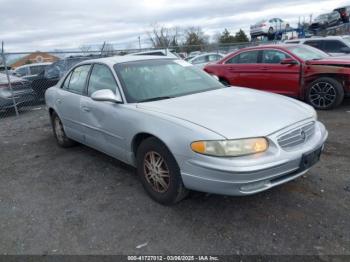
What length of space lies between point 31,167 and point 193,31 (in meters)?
53.1

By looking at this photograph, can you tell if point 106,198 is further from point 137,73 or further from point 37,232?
point 137,73

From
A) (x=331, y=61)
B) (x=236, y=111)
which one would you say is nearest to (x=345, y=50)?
(x=331, y=61)

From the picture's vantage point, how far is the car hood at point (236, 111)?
285 cm

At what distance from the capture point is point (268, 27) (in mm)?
27094

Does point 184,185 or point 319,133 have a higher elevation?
point 319,133

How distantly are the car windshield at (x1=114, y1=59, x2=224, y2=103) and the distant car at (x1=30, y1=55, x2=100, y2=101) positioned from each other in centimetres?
645

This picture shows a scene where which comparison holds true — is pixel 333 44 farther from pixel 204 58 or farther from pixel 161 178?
pixel 161 178

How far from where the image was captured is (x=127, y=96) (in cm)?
371

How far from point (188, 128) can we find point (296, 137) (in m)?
1.05

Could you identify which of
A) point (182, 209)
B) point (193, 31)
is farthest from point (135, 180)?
point (193, 31)

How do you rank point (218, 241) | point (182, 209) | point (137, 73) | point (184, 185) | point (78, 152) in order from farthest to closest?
1. point (78, 152)
2. point (137, 73)
3. point (182, 209)
4. point (184, 185)
5. point (218, 241)

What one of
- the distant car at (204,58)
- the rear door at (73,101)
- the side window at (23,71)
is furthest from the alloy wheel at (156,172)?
the side window at (23,71)

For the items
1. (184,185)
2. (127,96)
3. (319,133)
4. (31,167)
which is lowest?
(31,167)

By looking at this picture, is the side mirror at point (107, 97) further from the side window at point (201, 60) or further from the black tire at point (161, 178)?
the side window at point (201, 60)
